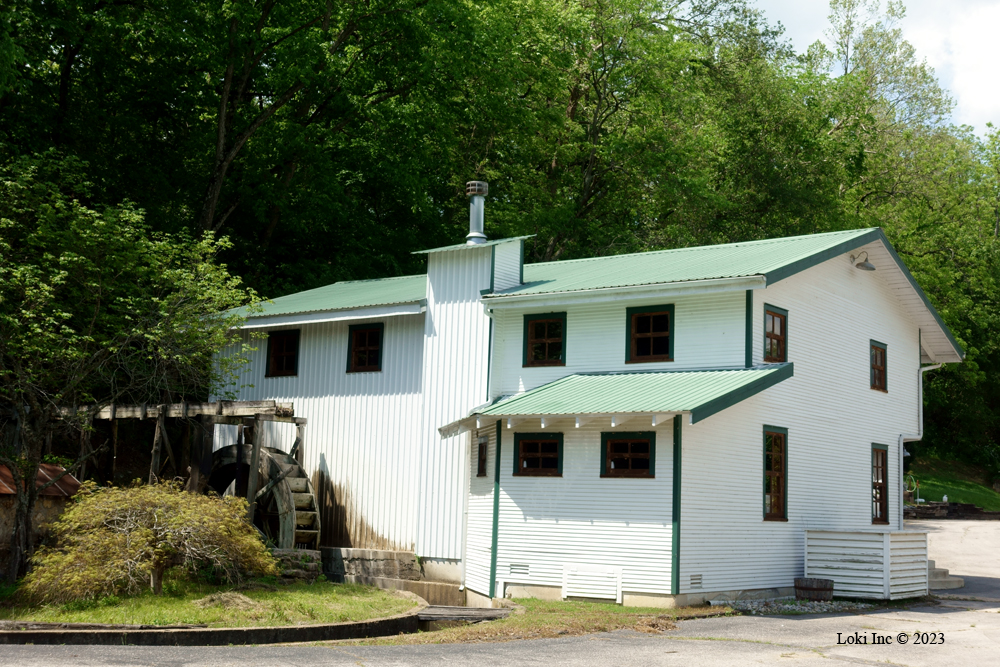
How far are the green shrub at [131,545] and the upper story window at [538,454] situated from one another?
16.5 ft

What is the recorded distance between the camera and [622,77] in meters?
39.4

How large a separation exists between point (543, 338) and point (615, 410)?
4374 mm

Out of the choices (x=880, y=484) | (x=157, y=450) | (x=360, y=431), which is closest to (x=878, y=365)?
(x=880, y=484)

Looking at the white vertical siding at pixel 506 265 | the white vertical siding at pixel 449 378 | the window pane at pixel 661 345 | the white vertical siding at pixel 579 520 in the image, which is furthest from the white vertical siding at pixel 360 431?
the window pane at pixel 661 345

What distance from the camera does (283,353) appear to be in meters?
24.7

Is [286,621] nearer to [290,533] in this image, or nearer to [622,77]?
[290,533]

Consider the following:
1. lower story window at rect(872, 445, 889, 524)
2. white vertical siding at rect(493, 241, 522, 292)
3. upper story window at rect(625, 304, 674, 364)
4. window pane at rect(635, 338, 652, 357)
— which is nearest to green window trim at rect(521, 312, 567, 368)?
white vertical siding at rect(493, 241, 522, 292)

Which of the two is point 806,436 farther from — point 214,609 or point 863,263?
point 214,609

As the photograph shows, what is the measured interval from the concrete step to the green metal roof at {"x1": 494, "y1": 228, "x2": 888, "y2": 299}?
7.86 metres

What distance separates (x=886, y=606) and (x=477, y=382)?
28.9 ft

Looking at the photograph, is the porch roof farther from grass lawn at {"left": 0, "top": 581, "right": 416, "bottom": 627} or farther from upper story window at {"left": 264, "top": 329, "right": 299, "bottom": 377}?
upper story window at {"left": 264, "top": 329, "right": 299, "bottom": 377}

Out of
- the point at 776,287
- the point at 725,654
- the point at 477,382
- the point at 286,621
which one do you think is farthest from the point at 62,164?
the point at 725,654

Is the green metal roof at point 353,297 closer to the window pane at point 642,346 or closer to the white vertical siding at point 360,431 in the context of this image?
the white vertical siding at point 360,431

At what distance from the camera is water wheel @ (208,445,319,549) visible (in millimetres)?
21672
